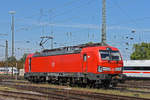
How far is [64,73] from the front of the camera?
25.7 meters

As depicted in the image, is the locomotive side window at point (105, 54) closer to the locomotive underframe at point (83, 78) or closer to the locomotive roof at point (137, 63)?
the locomotive underframe at point (83, 78)

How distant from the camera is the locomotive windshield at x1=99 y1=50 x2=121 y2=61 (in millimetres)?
22144

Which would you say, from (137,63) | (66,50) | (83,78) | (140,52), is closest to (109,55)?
(83,78)

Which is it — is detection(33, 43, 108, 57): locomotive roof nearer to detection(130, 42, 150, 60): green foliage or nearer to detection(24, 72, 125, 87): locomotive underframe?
detection(24, 72, 125, 87): locomotive underframe

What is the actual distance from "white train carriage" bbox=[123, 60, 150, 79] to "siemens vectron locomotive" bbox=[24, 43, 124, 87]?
18417 millimetres

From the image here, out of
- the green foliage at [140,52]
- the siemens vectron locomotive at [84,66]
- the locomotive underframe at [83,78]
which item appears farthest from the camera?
the green foliage at [140,52]

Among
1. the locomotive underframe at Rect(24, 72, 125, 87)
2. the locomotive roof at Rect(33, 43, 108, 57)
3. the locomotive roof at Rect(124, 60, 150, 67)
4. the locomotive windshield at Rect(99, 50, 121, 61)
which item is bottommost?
the locomotive underframe at Rect(24, 72, 125, 87)

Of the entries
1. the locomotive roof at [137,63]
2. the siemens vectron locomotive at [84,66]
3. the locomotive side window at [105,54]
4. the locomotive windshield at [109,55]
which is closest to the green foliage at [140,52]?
the locomotive roof at [137,63]

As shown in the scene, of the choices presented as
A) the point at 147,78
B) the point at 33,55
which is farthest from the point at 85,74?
the point at 147,78

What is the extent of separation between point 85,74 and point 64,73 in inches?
137

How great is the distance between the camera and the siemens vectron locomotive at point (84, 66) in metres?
21.8

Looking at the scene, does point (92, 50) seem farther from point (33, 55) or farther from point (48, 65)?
point (33, 55)

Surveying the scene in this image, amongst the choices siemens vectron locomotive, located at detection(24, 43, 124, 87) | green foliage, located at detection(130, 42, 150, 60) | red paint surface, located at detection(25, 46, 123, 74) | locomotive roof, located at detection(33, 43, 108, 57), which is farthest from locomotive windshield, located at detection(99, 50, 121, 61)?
green foliage, located at detection(130, 42, 150, 60)

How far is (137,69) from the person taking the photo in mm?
43375
